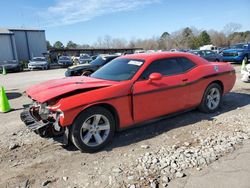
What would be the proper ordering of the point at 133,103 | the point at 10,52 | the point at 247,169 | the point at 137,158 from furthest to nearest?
the point at 10,52, the point at 133,103, the point at 137,158, the point at 247,169

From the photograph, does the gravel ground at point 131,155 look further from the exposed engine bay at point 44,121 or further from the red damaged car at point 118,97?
the exposed engine bay at point 44,121

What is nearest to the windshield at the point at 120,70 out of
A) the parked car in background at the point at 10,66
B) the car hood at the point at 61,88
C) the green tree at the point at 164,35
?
the car hood at the point at 61,88

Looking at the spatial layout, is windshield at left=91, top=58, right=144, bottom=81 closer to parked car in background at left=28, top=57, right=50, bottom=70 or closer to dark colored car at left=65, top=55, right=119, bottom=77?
dark colored car at left=65, top=55, right=119, bottom=77

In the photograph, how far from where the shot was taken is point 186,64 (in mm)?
5473

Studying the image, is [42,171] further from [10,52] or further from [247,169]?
[10,52]

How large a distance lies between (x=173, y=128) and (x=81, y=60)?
28602 millimetres

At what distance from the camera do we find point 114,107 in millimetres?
4230

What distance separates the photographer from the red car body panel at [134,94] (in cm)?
396

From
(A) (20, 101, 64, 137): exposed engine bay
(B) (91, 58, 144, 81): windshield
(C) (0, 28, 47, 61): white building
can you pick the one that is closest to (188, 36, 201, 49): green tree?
(C) (0, 28, 47, 61): white building

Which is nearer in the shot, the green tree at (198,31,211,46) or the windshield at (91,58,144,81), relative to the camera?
the windshield at (91,58,144,81)

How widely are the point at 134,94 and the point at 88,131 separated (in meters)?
1.05

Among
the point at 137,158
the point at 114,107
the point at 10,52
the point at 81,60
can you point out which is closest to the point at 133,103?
the point at 114,107

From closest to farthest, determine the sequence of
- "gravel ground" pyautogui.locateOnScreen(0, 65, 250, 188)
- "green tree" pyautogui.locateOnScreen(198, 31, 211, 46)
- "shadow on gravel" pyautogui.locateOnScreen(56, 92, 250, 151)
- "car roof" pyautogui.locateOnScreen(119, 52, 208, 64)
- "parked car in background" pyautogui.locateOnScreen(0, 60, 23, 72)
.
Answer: "gravel ground" pyautogui.locateOnScreen(0, 65, 250, 188)
"shadow on gravel" pyautogui.locateOnScreen(56, 92, 250, 151)
"car roof" pyautogui.locateOnScreen(119, 52, 208, 64)
"parked car in background" pyautogui.locateOnScreen(0, 60, 23, 72)
"green tree" pyautogui.locateOnScreen(198, 31, 211, 46)

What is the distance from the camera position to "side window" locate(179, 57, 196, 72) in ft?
17.7
